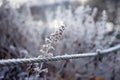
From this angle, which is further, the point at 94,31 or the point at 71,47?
the point at 94,31

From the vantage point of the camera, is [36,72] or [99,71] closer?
[36,72]

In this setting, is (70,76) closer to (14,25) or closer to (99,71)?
(99,71)

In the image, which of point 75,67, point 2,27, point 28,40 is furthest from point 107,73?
point 2,27

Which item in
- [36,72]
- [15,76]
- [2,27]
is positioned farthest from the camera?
[2,27]

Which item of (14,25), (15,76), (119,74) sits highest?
(14,25)

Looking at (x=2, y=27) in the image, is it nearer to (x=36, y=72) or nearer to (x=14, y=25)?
(x=14, y=25)

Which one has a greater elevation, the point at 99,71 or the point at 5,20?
the point at 5,20

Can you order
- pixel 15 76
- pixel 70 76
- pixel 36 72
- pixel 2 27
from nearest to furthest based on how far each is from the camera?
1. pixel 36 72
2. pixel 15 76
3. pixel 70 76
4. pixel 2 27

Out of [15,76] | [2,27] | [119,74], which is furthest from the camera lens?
[2,27]

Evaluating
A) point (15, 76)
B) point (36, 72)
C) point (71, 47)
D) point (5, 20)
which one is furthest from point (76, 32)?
point (36, 72)
